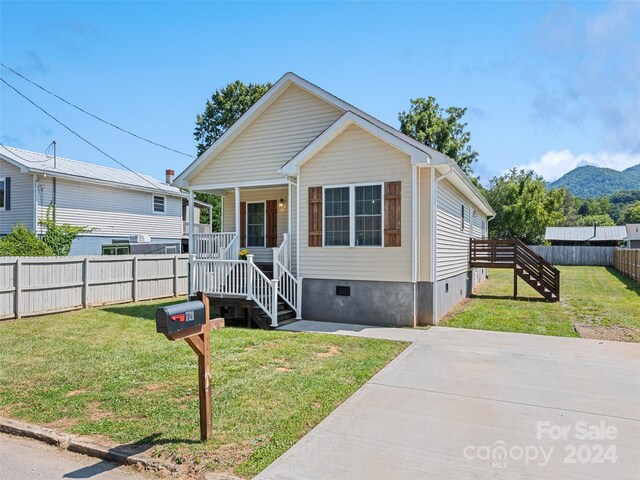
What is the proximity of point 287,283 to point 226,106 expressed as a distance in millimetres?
27597

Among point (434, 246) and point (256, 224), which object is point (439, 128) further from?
point (434, 246)

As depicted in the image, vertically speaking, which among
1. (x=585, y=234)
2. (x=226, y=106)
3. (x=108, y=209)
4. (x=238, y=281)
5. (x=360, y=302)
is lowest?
(x=360, y=302)

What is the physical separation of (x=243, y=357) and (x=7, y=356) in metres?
3.99

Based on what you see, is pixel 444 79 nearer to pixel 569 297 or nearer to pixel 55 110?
pixel 569 297

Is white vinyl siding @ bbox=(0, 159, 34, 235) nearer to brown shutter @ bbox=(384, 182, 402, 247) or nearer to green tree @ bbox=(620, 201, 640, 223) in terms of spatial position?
brown shutter @ bbox=(384, 182, 402, 247)

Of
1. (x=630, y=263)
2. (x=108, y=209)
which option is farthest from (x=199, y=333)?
(x=630, y=263)

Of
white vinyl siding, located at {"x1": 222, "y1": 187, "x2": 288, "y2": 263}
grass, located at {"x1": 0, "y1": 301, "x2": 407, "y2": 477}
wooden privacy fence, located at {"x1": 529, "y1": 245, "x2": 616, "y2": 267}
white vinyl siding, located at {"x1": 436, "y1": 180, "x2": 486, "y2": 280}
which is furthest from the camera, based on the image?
wooden privacy fence, located at {"x1": 529, "y1": 245, "x2": 616, "y2": 267}

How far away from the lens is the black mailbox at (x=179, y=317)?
3201mm

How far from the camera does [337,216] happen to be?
1001cm

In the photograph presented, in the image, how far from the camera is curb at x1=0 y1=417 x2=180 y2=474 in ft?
10.7

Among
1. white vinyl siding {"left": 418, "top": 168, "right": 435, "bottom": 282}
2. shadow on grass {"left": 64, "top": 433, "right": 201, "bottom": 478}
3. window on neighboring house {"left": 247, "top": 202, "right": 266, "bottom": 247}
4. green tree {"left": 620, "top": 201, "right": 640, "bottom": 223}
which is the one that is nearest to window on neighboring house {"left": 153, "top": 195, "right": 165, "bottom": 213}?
window on neighboring house {"left": 247, "top": 202, "right": 266, "bottom": 247}

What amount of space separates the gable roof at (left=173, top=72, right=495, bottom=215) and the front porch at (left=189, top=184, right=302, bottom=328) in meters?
1.02

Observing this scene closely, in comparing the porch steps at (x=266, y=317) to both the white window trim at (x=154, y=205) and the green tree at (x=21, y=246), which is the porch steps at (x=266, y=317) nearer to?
the green tree at (x=21, y=246)

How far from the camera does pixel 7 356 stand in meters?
6.79
